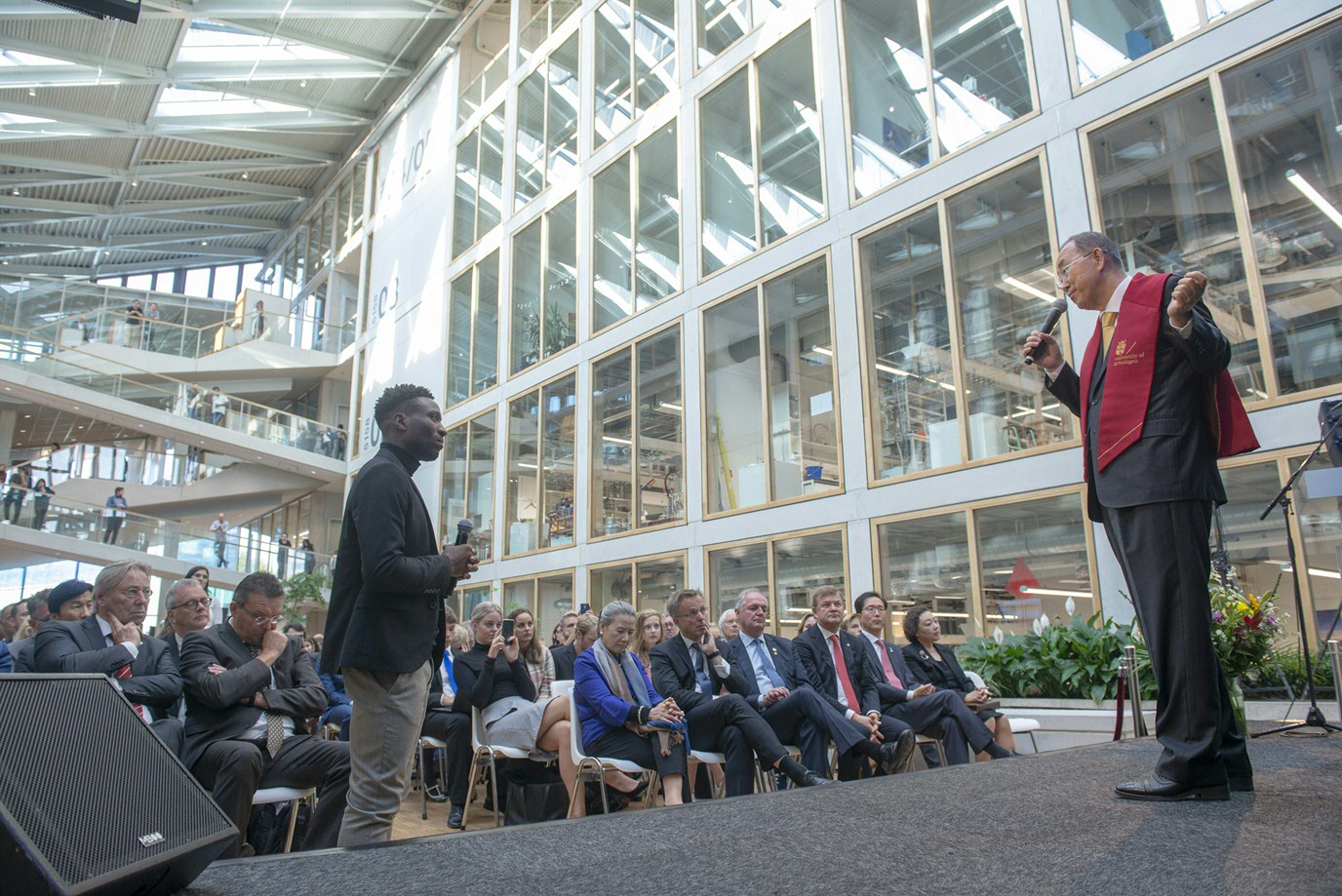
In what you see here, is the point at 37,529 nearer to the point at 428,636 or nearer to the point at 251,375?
the point at 251,375

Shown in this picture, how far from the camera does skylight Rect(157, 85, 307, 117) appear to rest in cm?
2175

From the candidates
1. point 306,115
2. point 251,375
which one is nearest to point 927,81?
point 306,115

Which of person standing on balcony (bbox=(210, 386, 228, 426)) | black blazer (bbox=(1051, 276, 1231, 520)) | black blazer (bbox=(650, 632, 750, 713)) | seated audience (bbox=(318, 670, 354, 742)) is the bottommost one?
seated audience (bbox=(318, 670, 354, 742))

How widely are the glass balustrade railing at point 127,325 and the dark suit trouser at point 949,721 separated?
20.7m

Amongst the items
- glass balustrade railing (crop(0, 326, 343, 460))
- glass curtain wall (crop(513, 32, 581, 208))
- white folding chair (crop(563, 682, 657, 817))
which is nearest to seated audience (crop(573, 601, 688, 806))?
white folding chair (crop(563, 682, 657, 817))

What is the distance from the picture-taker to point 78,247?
31.0 meters

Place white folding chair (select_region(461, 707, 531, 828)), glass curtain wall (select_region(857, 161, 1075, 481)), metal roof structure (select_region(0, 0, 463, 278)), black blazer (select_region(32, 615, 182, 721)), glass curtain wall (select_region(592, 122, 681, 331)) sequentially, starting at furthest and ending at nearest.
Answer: metal roof structure (select_region(0, 0, 463, 278))
glass curtain wall (select_region(592, 122, 681, 331))
glass curtain wall (select_region(857, 161, 1075, 481))
white folding chair (select_region(461, 707, 531, 828))
black blazer (select_region(32, 615, 182, 721))

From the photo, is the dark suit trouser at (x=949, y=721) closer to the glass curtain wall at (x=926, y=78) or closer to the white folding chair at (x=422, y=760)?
the white folding chair at (x=422, y=760)

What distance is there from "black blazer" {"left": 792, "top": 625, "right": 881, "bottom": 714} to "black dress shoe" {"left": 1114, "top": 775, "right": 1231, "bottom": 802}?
3291mm

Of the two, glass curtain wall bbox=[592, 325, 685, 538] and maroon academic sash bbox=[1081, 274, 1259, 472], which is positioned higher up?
glass curtain wall bbox=[592, 325, 685, 538]

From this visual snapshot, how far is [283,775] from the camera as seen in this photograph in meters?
3.72

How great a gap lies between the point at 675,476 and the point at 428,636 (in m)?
9.75

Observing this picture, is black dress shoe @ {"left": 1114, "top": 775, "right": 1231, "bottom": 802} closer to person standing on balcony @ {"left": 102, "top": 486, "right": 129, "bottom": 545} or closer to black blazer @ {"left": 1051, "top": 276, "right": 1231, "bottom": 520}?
black blazer @ {"left": 1051, "top": 276, "right": 1231, "bottom": 520}

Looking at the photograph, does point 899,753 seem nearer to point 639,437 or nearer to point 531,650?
point 531,650
